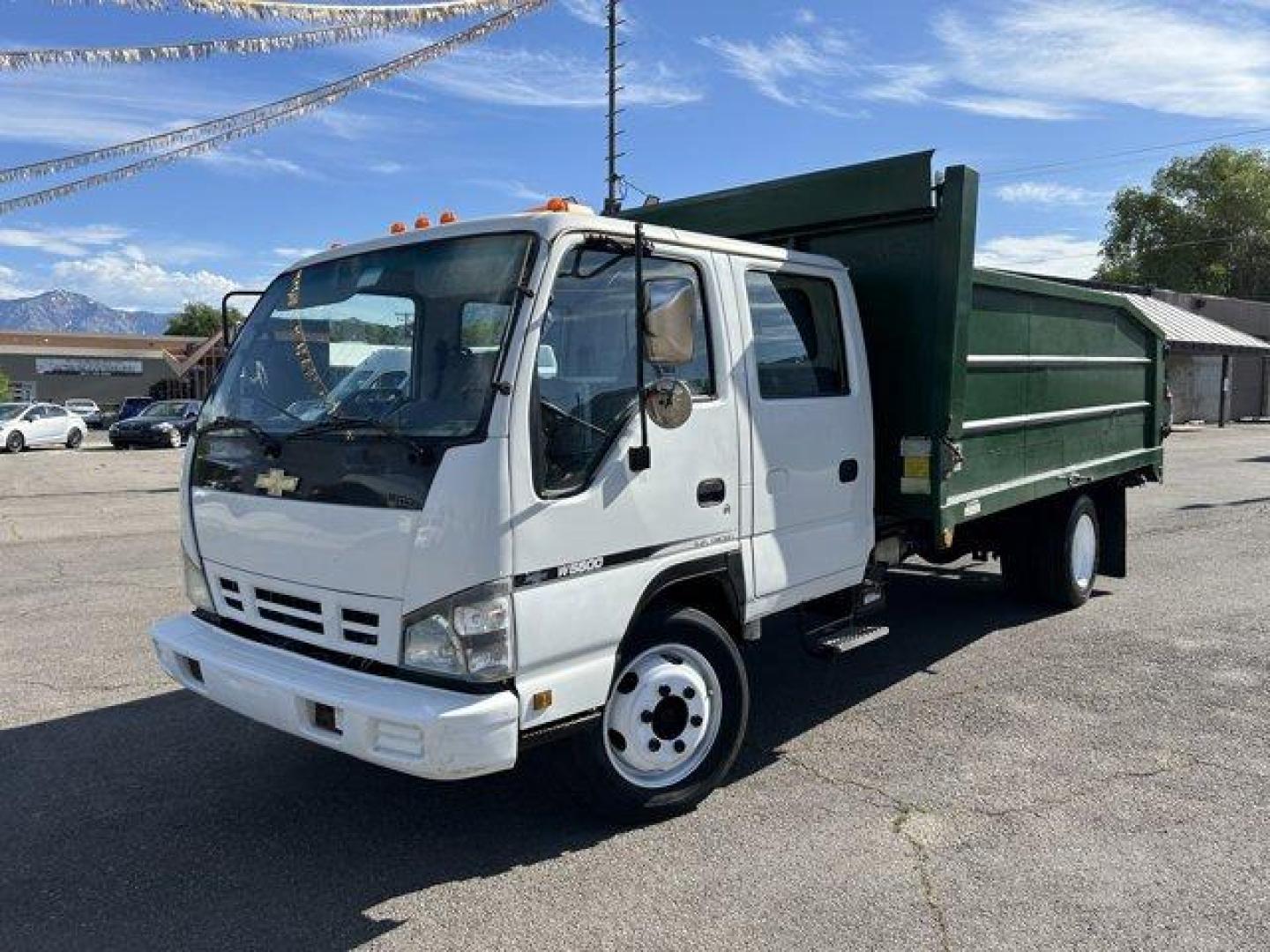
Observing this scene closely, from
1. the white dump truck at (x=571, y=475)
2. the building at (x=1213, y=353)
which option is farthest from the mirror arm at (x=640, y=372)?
the building at (x=1213, y=353)

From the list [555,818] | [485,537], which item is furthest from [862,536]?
[485,537]

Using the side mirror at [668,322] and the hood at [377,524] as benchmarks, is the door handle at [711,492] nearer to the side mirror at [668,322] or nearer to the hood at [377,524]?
the side mirror at [668,322]

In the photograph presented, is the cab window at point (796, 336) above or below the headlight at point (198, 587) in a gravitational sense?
above

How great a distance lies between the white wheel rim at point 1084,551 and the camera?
7430mm

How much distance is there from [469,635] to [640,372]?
44.0 inches

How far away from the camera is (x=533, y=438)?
3.33m

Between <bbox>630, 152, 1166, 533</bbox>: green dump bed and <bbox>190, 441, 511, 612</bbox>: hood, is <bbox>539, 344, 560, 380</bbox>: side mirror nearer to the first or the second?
<bbox>190, 441, 511, 612</bbox>: hood

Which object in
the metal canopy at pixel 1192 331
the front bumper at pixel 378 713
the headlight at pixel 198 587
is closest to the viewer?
the front bumper at pixel 378 713

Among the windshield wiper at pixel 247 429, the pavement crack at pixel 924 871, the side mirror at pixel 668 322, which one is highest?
the side mirror at pixel 668 322

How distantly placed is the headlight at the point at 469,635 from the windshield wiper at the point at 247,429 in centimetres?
93

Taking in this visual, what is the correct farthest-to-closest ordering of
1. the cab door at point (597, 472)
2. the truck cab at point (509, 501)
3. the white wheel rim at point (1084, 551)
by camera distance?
the white wheel rim at point (1084, 551), the cab door at point (597, 472), the truck cab at point (509, 501)

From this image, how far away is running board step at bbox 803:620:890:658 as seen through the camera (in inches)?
186

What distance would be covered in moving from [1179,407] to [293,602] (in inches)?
1691

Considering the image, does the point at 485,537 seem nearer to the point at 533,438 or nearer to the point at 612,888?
the point at 533,438
